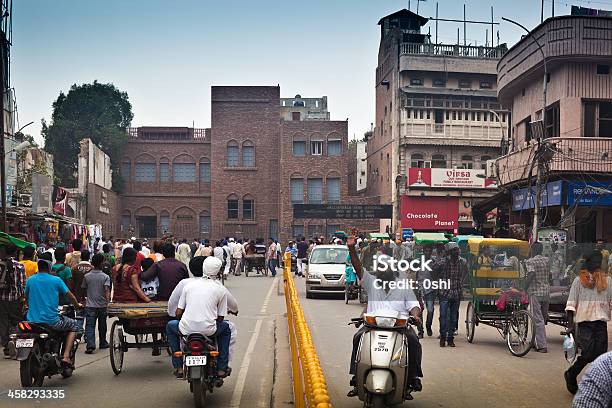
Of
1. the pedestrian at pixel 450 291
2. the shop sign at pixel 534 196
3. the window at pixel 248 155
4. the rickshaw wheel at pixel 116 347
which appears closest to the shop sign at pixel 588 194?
the shop sign at pixel 534 196

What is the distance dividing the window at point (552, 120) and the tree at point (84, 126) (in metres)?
41.9

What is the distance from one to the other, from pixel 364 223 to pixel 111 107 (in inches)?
1003

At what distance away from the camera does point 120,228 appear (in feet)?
203

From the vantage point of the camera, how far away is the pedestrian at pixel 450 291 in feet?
42.6

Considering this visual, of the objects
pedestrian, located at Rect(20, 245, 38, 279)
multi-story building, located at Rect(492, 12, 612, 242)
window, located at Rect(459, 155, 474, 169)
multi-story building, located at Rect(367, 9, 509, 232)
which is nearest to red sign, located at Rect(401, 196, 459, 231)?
multi-story building, located at Rect(367, 9, 509, 232)

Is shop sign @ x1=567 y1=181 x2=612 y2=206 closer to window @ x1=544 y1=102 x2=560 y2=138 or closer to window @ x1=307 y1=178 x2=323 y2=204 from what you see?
window @ x1=544 y1=102 x2=560 y2=138

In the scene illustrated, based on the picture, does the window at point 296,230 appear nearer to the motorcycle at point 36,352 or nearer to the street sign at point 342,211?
the street sign at point 342,211

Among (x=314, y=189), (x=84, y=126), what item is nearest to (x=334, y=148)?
(x=314, y=189)

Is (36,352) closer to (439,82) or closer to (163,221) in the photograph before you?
(439,82)

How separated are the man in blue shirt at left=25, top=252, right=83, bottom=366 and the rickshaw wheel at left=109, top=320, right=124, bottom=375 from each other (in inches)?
21.1

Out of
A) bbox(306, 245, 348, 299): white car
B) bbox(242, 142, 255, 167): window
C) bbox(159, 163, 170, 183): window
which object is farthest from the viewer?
bbox(159, 163, 170, 183): window

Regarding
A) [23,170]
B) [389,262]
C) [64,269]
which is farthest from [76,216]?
[389,262]

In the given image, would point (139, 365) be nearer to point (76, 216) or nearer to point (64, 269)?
point (64, 269)

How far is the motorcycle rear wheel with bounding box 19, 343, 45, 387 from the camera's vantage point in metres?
8.77
